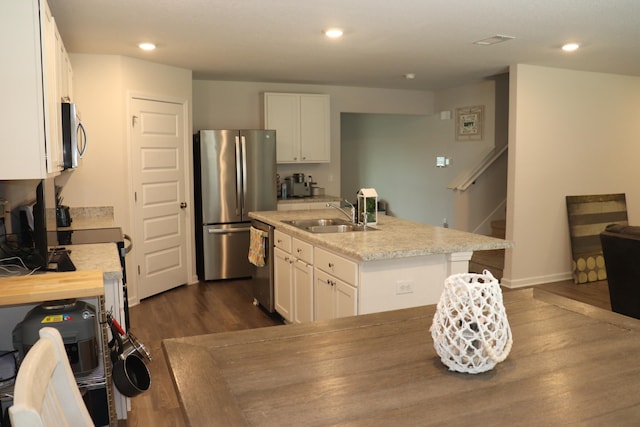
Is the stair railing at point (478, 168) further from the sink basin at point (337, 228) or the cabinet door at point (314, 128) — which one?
the sink basin at point (337, 228)

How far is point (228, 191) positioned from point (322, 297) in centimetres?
269

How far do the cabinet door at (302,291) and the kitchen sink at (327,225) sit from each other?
306 millimetres

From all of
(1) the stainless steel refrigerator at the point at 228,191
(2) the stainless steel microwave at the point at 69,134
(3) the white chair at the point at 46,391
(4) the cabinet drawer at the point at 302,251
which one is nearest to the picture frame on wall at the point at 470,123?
(1) the stainless steel refrigerator at the point at 228,191

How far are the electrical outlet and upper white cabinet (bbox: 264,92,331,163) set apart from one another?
12.1ft

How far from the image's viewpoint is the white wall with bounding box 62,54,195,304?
474 centimetres

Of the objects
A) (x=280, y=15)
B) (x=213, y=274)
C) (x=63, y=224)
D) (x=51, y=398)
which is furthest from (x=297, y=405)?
(x=213, y=274)

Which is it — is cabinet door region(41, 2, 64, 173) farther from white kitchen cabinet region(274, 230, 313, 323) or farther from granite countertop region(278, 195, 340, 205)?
granite countertop region(278, 195, 340, 205)

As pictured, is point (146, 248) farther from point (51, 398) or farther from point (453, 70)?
point (51, 398)

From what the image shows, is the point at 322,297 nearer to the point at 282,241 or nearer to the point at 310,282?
the point at 310,282

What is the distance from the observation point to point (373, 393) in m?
1.13

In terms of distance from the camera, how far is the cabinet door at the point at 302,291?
144 inches

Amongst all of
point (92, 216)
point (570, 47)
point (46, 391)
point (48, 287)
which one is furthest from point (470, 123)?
point (46, 391)

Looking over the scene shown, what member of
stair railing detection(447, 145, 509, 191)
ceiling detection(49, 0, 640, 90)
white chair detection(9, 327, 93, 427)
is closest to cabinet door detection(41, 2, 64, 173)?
ceiling detection(49, 0, 640, 90)

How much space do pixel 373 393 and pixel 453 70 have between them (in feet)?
17.2
